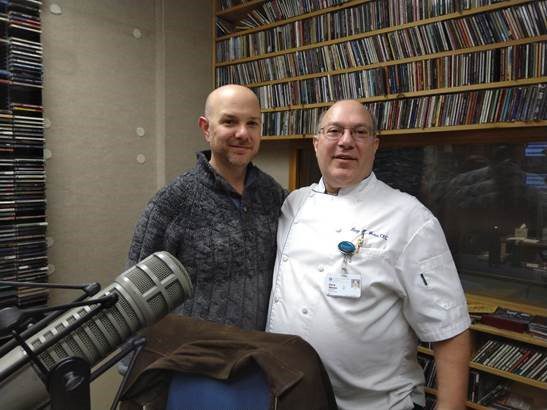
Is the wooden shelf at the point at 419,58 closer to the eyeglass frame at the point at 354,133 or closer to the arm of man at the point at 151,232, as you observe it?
the eyeglass frame at the point at 354,133

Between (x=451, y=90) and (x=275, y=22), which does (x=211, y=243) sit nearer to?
(x=451, y=90)

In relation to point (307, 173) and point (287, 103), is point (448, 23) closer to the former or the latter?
point (287, 103)

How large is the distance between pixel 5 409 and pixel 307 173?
7.48 feet

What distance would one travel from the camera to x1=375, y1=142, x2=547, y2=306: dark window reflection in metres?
1.97

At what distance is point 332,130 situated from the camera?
4.07ft

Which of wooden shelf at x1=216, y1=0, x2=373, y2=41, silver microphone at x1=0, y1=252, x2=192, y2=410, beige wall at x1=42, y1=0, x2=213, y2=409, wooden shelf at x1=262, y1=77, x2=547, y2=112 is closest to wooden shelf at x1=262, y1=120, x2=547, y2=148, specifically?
wooden shelf at x1=262, y1=77, x2=547, y2=112

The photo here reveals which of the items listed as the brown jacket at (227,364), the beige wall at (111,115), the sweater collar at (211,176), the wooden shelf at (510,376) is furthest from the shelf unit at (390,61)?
the brown jacket at (227,364)

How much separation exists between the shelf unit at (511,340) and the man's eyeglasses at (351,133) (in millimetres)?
1246

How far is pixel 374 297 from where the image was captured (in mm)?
1077

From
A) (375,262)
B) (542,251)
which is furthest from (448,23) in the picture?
(375,262)

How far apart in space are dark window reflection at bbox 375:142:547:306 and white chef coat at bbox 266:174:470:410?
3.88ft

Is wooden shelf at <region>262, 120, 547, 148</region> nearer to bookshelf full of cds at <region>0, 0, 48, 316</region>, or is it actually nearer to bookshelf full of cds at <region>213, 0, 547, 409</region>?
bookshelf full of cds at <region>213, 0, 547, 409</region>

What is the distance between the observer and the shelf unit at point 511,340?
1.79 metres

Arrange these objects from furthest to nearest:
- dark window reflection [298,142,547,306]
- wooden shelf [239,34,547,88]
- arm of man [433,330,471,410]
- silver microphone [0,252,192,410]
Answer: dark window reflection [298,142,547,306] < wooden shelf [239,34,547,88] < arm of man [433,330,471,410] < silver microphone [0,252,192,410]
